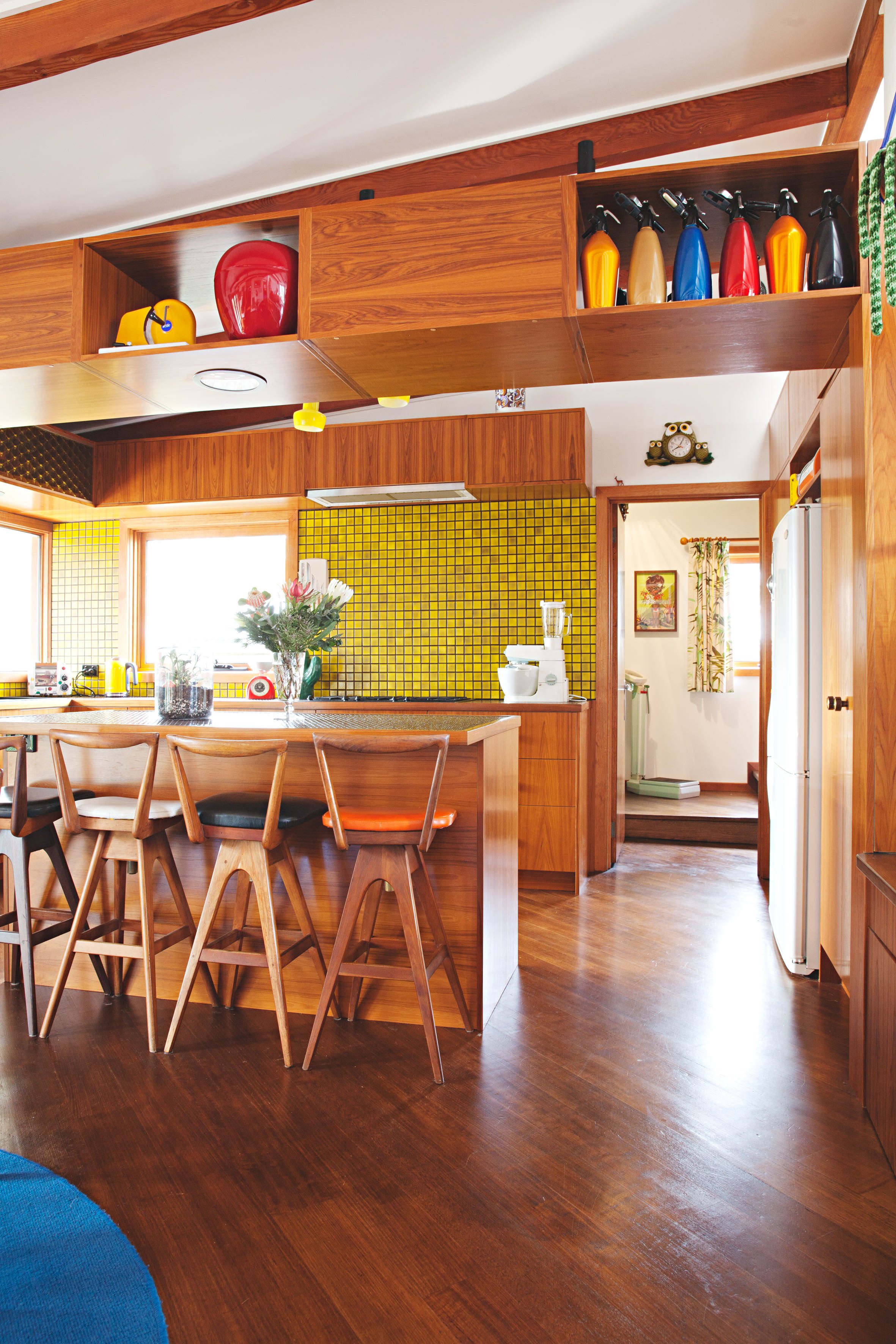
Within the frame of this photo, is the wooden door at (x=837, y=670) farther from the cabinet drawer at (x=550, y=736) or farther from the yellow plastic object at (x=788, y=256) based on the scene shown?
the cabinet drawer at (x=550, y=736)

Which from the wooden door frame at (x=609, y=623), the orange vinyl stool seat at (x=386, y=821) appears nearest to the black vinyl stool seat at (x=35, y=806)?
the orange vinyl stool seat at (x=386, y=821)

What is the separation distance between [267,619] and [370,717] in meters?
0.53

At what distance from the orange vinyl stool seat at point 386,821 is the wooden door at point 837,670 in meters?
1.13

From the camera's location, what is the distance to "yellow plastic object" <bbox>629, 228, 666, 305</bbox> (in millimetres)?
2338

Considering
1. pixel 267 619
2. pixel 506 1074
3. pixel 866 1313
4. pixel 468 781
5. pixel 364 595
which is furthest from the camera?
pixel 364 595

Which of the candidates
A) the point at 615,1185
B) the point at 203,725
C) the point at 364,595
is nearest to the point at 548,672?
the point at 364,595

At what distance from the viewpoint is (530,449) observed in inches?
184

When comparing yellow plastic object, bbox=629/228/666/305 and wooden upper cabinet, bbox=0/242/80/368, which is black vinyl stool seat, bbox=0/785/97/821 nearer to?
wooden upper cabinet, bbox=0/242/80/368

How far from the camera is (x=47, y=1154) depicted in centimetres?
191

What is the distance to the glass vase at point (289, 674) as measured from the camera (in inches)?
118

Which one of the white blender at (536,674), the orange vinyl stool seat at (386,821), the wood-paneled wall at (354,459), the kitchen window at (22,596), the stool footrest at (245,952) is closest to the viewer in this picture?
the orange vinyl stool seat at (386,821)

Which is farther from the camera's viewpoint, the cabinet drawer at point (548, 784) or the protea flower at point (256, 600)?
the cabinet drawer at point (548, 784)

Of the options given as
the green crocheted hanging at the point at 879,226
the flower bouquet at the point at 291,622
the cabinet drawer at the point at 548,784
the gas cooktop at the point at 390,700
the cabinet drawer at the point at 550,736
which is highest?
the green crocheted hanging at the point at 879,226

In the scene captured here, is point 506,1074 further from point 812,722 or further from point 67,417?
point 67,417
